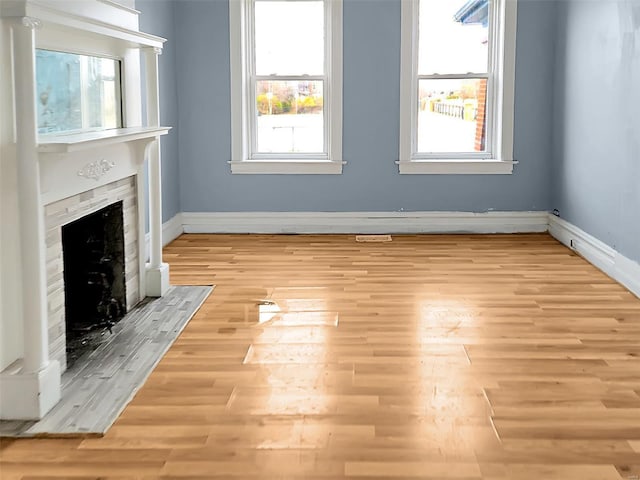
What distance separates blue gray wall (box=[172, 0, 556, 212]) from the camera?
7016 millimetres

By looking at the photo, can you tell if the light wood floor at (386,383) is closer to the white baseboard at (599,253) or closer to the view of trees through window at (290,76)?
the white baseboard at (599,253)

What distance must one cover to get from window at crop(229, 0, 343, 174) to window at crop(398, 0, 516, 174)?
0.64m

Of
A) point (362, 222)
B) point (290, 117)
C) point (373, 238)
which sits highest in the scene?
point (290, 117)

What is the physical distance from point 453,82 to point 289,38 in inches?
58.3

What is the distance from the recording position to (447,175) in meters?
7.20

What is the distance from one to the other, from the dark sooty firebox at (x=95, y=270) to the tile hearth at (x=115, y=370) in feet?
0.45

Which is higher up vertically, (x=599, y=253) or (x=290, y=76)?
(x=290, y=76)

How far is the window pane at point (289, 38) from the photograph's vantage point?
7.14 m

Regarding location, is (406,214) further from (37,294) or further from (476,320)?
(37,294)

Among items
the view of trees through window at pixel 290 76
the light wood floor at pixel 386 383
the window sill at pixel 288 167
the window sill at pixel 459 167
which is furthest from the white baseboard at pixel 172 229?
the window sill at pixel 459 167

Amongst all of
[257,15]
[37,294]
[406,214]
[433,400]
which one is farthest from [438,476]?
[257,15]

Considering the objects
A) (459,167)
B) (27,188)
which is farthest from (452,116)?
(27,188)

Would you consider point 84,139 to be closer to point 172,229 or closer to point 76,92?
point 76,92

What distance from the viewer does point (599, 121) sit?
5.90 meters
